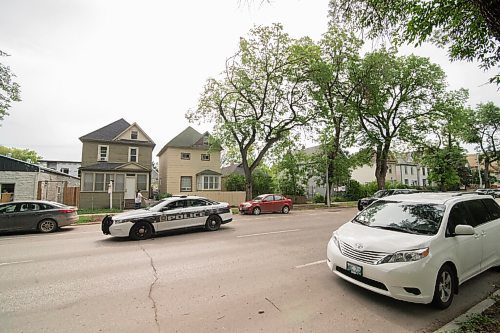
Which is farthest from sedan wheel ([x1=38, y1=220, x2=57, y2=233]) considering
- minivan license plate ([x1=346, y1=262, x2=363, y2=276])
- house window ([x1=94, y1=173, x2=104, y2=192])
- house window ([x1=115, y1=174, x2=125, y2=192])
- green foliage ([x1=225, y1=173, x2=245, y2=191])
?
green foliage ([x1=225, y1=173, x2=245, y2=191])

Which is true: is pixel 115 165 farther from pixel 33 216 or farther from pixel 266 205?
pixel 266 205

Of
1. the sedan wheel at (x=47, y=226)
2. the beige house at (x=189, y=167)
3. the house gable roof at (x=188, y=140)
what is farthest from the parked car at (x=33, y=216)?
the house gable roof at (x=188, y=140)

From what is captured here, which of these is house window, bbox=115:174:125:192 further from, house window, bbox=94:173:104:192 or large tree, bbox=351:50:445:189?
large tree, bbox=351:50:445:189

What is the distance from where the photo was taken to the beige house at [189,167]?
2848 cm

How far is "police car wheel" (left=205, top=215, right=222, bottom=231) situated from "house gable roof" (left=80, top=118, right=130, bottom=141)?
19627 millimetres

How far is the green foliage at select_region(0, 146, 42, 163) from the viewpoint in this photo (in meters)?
50.5

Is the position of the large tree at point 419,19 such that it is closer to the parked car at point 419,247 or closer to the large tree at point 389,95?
the parked car at point 419,247

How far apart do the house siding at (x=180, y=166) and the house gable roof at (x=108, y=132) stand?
5.39 meters

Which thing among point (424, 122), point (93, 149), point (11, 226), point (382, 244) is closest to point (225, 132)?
point (93, 149)

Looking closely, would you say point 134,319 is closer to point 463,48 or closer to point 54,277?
point 54,277

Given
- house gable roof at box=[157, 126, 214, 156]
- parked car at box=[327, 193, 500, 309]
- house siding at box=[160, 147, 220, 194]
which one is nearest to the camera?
parked car at box=[327, 193, 500, 309]

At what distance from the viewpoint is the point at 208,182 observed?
29.8 meters

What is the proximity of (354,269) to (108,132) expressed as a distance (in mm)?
27892

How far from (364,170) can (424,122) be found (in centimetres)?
2640
